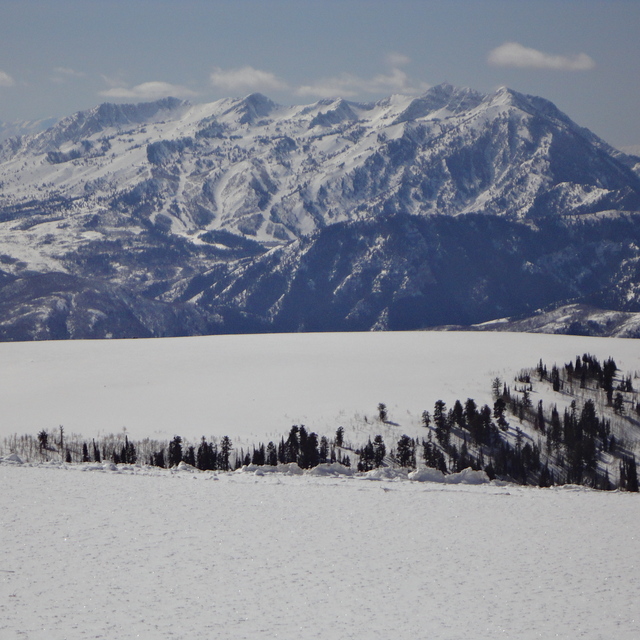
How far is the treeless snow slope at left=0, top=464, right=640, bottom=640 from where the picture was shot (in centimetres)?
3828

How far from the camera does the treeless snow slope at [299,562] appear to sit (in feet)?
126

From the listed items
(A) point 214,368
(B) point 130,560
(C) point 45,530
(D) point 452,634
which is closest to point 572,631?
(D) point 452,634

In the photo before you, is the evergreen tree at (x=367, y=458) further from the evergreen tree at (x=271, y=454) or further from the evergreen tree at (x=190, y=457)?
the evergreen tree at (x=190, y=457)

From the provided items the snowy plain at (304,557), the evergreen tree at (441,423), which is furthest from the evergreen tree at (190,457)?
the evergreen tree at (441,423)

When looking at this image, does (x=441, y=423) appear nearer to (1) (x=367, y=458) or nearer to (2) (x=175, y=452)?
(1) (x=367, y=458)

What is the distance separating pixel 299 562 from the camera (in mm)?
47125

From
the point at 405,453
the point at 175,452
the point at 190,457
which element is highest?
the point at 175,452

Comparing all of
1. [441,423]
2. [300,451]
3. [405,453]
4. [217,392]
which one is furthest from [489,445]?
[217,392]

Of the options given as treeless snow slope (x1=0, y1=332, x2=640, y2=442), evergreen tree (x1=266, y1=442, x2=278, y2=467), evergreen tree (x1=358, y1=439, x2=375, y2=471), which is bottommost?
evergreen tree (x1=358, y1=439, x2=375, y2=471)

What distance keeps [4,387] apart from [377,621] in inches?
5989

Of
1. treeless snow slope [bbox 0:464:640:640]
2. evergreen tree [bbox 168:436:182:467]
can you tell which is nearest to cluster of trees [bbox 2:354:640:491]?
evergreen tree [bbox 168:436:182:467]

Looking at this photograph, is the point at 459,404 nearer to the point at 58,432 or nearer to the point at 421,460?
the point at 421,460

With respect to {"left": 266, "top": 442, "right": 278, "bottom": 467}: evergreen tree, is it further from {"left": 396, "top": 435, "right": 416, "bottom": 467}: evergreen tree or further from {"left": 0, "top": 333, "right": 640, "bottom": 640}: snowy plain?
{"left": 0, "top": 333, "right": 640, "bottom": 640}: snowy plain

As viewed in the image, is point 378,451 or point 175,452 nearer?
point 175,452
